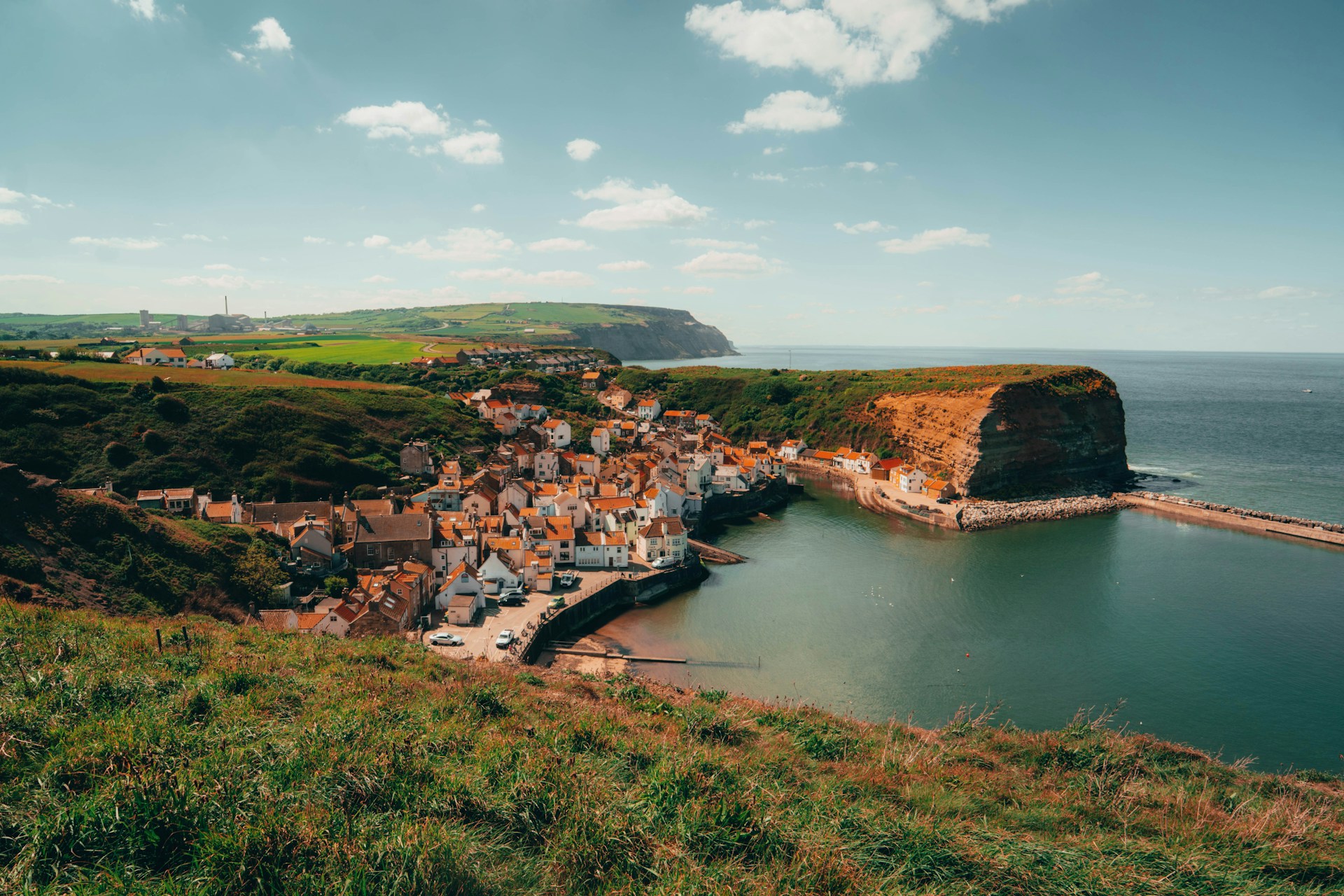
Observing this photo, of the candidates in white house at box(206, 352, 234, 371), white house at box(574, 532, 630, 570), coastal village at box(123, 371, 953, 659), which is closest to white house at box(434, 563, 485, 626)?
coastal village at box(123, 371, 953, 659)

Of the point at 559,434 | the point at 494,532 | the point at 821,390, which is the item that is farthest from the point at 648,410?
the point at 494,532

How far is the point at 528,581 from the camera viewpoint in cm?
3272

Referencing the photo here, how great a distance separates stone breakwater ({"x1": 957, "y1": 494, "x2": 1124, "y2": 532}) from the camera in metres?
50.1

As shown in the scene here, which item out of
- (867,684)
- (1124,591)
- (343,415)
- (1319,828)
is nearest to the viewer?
(1319,828)

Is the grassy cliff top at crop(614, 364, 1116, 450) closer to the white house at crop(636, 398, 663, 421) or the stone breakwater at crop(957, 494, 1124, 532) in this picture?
the white house at crop(636, 398, 663, 421)

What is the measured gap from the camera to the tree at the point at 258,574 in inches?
1008

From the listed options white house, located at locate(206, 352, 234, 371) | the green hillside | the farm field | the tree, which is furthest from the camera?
white house, located at locate(206, 352, 234, 371)

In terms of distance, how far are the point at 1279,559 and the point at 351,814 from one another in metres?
55.7

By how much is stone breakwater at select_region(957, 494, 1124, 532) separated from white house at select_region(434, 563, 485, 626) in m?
38.7

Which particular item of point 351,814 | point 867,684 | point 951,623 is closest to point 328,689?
point 351,814

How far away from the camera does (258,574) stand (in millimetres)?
26328

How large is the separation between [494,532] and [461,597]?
8143 millimetres

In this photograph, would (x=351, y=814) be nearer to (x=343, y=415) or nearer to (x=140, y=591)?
(x=140, y=591)

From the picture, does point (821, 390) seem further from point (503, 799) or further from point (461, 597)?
point (503, 799)
